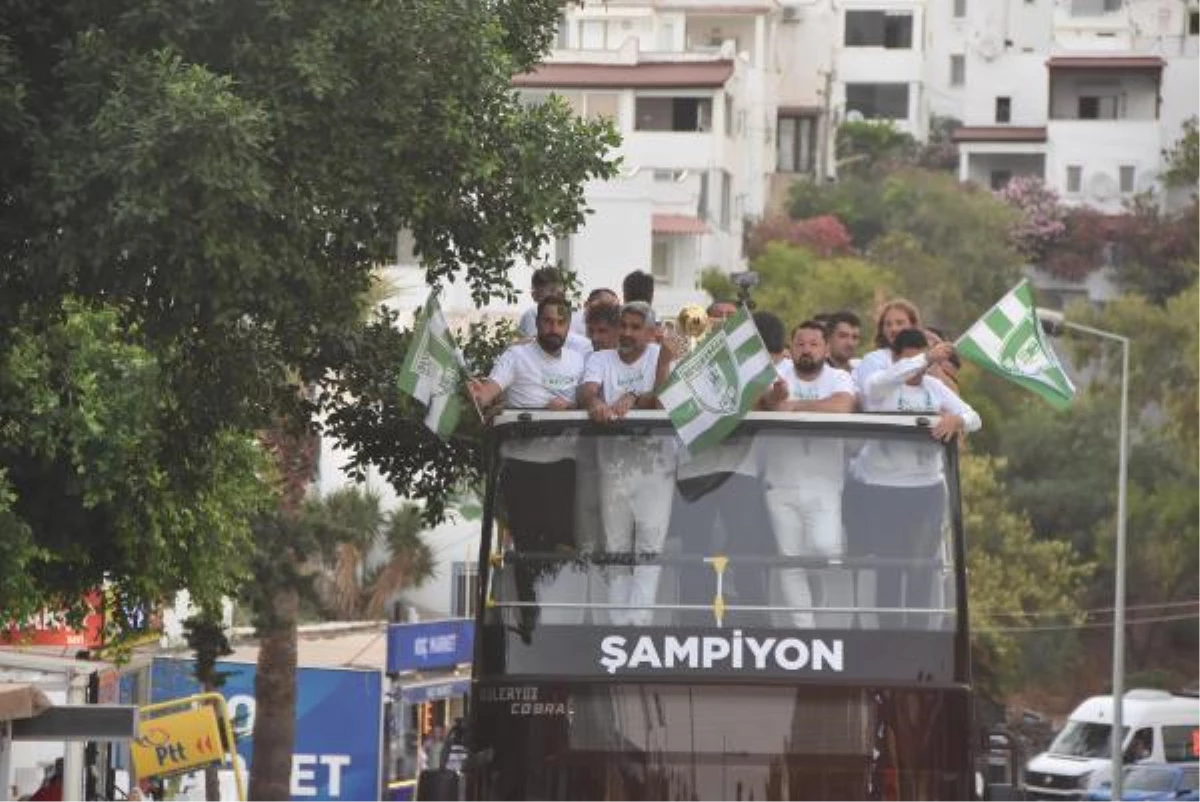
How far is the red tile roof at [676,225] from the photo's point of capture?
3620 inches

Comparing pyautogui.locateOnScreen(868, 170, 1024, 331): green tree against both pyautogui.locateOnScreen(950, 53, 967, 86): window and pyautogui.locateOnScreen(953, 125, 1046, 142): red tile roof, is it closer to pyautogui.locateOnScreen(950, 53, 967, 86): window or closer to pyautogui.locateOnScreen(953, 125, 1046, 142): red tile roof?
pyautogui.locateOnScreen(953, 125, 1046, 142): red tile roof

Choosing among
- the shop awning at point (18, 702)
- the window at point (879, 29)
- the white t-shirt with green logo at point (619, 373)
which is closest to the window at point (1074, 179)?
the window at point (879, 29)

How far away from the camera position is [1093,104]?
12488cm

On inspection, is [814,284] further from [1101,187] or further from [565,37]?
[1101,187]

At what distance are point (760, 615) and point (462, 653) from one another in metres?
28.7

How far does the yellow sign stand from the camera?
35938 mm

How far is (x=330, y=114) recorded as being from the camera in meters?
19.2

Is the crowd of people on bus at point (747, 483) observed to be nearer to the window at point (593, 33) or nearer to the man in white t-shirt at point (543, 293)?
the man in white t-shirt at point (543, 293)

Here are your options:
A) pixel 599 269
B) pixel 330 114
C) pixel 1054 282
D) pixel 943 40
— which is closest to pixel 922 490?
pixel 330 114

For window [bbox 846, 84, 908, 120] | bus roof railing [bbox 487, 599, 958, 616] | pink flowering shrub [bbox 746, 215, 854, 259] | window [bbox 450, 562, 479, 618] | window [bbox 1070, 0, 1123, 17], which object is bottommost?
bus roof railing [bbox 487, 599, 958, 616]

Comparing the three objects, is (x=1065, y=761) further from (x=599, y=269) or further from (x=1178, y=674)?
(x=1178, y=674)

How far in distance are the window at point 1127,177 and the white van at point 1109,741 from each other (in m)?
63.5

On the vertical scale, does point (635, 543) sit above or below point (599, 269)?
below

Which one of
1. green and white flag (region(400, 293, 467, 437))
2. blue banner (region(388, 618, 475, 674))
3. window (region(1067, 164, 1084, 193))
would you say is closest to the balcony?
window (region(1067, 164, 1084, 193))
